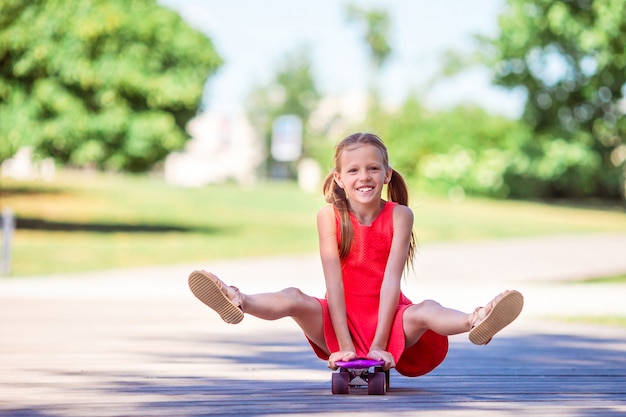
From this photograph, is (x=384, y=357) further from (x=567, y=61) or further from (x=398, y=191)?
(x=567, y=61)

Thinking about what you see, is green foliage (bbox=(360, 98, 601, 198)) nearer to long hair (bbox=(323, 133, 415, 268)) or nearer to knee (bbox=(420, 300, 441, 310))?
long hair (bbox=(323, 133, 415, 268))

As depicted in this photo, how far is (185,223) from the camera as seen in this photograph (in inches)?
1449

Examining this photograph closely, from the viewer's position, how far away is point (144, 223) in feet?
117

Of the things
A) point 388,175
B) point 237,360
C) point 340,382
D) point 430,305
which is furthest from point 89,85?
point 340,382

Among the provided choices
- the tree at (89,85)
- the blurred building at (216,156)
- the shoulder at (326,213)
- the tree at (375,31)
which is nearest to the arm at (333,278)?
the shoulder at (326,213)

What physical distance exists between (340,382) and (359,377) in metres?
0.11

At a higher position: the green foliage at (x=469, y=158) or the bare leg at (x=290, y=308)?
the green foliage at (x=469, y=158)

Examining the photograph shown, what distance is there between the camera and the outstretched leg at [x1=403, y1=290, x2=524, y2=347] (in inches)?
189

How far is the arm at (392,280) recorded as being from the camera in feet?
17.0

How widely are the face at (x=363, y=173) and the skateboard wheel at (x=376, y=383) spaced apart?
791mm

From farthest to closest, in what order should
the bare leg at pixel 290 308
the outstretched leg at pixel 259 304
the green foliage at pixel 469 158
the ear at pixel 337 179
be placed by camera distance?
the green foliage at pixel 469 158
the ear at pixel 337 179
the bare leg at pixel 290 308
the outstretched leg at pixel 259 304

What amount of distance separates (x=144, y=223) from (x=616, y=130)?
20.2 meters

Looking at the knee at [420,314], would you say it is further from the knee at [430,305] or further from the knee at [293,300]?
the knee at [293,300]

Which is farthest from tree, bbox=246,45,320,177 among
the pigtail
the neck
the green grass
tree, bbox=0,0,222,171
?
the neck
